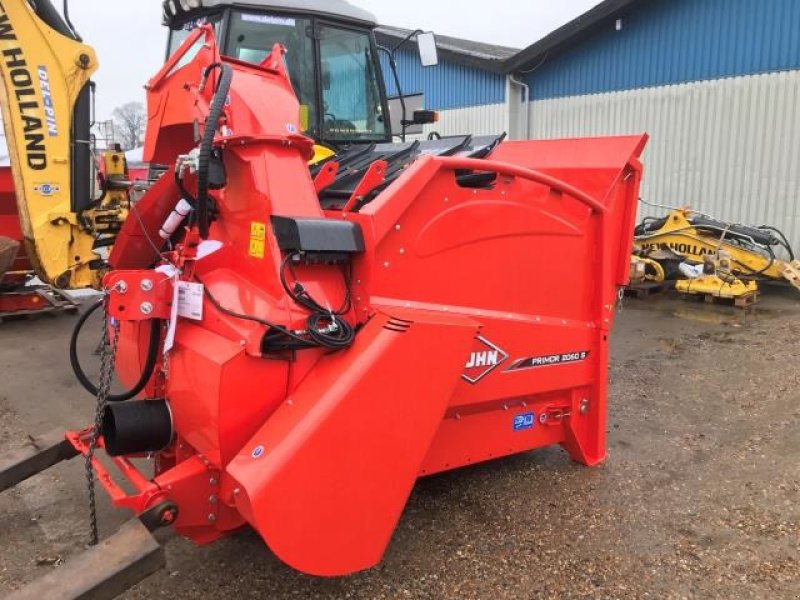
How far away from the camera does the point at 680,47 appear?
10242 mm

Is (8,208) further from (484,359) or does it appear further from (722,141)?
(722,141)

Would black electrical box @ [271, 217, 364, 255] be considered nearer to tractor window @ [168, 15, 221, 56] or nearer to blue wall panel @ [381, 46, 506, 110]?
tractor window @ [168, 15, 221, 56]

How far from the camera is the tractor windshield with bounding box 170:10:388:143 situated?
13.4 ft

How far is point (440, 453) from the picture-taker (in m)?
2.85

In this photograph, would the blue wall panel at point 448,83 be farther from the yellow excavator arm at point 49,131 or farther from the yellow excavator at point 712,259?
the yellow excavator arm at point 49,131

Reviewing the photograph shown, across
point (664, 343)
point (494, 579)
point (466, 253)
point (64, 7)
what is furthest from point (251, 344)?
point (664, 343)

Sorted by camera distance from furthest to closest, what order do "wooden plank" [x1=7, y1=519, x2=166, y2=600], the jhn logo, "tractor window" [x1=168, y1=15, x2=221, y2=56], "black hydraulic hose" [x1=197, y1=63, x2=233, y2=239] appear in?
"tractor window" [x1=168, y1=15, x2=221, y2=56]
the jhn logo
"black hydraulic hose" [x1=197, y1=63, x2=233, y2=239]
"wooden plank" [x1=7, y1=519, x2=166, y2=600]

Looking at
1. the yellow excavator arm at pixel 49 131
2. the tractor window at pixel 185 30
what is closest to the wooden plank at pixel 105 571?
the yellow excavator arm at pixel 49 131

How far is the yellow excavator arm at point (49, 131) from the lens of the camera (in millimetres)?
3984

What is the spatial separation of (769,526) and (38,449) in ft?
10.5

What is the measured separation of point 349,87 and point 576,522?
3031 millimetres

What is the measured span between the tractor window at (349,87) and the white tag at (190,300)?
1.97m

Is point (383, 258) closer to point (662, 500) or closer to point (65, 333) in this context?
point (662, 500)

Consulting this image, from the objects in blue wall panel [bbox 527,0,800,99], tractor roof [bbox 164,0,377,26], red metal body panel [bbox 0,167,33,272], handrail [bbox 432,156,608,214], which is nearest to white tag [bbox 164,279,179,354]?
handrail [bbox 432,156,608,214]
